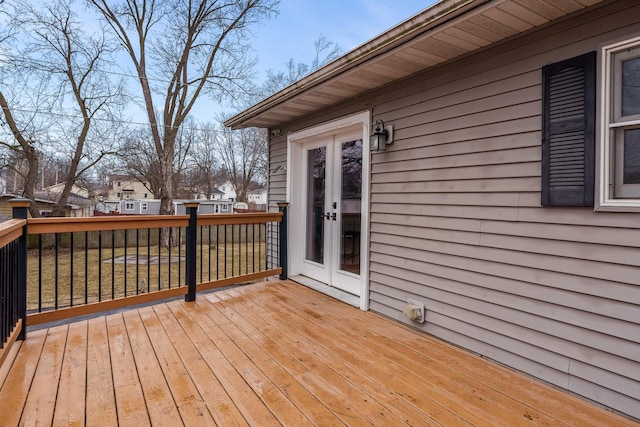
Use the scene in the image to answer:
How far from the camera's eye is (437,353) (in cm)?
253

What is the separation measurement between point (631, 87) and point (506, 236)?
3.37 feet

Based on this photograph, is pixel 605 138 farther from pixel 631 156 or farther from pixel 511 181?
pixel 511 181

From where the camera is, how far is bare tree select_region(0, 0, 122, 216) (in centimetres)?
1070

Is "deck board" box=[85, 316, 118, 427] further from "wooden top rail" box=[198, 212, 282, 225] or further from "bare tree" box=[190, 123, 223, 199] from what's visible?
"bare tree" box=[190, 123, 223, 199]

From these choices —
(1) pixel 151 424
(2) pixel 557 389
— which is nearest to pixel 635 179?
(2) pixel 557 389

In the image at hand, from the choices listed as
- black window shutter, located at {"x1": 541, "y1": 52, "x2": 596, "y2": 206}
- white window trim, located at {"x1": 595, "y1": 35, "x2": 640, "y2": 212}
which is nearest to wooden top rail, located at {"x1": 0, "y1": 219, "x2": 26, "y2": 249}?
black window shutter, located at {"x1": 541, "y1": 52, "x2": 596, "y2": 206}

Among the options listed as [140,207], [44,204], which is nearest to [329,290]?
[44,204]

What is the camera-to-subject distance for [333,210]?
13.5ft

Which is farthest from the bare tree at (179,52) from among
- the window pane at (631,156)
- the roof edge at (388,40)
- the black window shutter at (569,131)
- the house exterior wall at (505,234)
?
the window pane at (631,156)

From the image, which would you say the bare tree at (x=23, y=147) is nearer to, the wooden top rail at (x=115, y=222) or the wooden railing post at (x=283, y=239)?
the wooden top rail at (x=115, y=222)

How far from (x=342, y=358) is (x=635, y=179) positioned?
1978mm

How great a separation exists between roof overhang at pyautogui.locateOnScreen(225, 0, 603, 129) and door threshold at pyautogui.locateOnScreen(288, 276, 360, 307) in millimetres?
2110

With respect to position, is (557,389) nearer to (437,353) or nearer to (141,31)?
(437,353)

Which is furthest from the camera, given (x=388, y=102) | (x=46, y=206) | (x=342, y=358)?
(x=46, y=206)
